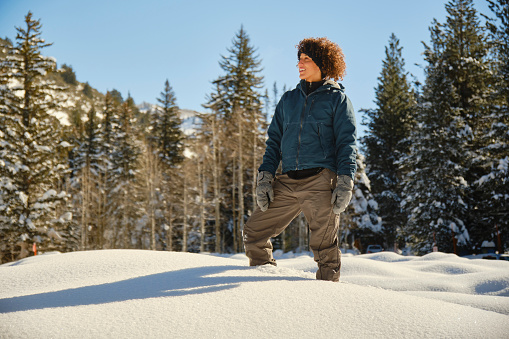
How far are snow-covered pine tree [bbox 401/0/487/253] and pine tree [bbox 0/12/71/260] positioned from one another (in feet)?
56.6

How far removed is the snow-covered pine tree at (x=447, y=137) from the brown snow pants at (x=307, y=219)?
1607 cm

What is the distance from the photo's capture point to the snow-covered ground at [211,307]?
172cm

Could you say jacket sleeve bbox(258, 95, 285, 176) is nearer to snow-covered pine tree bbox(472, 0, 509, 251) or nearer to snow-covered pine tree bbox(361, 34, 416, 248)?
snow-covered pine tree bbox(472, 0, 509, 251)

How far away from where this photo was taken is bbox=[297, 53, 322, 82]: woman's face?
3381mm

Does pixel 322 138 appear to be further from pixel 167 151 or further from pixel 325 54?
pixel 167 151

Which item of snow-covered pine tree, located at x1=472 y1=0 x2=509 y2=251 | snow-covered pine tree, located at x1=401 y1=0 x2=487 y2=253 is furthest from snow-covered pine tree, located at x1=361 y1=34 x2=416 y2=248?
snow-covered pine tree, located at x1=472 y1=0 x2=509 y2=251

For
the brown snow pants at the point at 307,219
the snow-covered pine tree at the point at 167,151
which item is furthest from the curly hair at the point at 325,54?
the snow-covered pine tree at the point at 167,151

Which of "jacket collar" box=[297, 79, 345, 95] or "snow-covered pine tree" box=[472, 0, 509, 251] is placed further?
"snow-covered pine tree" box=[472, 0, 509, 251]

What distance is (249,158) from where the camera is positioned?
68.8ft

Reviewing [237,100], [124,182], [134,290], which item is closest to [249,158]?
[237,100]

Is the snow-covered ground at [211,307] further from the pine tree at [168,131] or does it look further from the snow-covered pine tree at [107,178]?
the pine tree at [168,131]

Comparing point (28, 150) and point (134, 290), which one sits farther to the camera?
point (28, 150)

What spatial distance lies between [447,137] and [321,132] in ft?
57.9

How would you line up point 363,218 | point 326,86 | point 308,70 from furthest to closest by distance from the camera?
point 363,218 → point 308,70 → point 326,86
